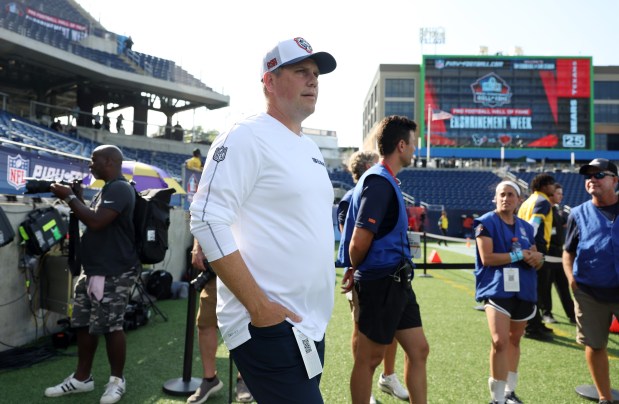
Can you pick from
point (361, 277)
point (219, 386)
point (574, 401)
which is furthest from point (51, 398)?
point (574, 401)

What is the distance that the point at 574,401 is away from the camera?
3.86 meters

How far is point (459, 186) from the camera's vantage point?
37.2 m

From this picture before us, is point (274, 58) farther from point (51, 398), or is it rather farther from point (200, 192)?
point (51, 398)

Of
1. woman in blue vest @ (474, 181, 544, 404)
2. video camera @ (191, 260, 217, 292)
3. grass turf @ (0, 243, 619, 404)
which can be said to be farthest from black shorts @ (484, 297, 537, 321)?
video camera @ (191, 260, 217, 292)

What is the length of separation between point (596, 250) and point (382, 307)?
1955mm

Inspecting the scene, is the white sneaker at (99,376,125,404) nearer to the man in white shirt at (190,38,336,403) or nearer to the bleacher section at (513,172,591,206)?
the man in white shirt at (190,38,336,403)

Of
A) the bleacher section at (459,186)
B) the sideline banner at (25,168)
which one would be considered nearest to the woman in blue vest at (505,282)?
the sideline banner at (25,168)

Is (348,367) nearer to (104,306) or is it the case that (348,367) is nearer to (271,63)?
(104,306)

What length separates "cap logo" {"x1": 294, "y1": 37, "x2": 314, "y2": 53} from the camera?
1891mm

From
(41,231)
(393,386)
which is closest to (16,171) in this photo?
(41,231)

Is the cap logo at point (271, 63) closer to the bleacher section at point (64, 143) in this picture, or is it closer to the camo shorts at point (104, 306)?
Answer: the camo shorts at point (104, 306)

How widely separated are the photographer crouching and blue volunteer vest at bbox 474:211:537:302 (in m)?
2.76

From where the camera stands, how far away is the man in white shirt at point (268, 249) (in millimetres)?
1603

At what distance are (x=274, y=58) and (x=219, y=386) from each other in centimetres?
287
